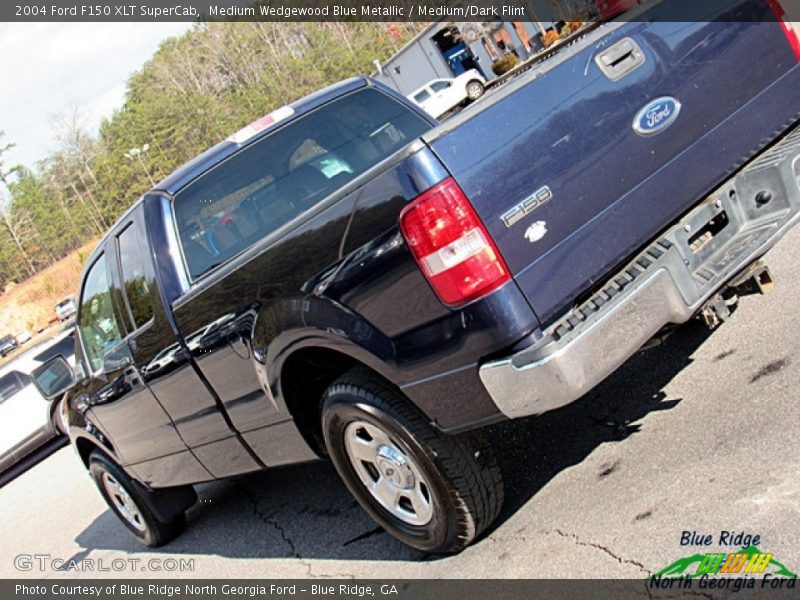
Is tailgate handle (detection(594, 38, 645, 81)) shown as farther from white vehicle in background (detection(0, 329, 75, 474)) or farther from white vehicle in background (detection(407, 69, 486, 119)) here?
white vehicle in background (detection(407, 69, 486, 119))

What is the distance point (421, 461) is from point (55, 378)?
11.9ft

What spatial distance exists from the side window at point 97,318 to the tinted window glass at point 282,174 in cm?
105

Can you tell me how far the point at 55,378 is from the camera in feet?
19.4

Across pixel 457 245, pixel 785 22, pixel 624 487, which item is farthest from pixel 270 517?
pixel 785 22

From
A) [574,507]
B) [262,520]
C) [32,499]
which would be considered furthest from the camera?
[32,499]

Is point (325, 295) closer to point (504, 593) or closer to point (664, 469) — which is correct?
point (504, 593)

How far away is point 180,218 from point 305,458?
4.79 feet

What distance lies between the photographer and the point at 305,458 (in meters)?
4.07

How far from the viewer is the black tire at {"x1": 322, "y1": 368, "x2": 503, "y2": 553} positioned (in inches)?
129

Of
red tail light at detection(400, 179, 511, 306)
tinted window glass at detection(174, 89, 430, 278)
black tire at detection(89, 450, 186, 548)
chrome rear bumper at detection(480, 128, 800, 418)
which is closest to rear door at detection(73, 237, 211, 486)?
black tire at detection(89, 450, 186, 548)

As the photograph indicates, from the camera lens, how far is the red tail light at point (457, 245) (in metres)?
2.82

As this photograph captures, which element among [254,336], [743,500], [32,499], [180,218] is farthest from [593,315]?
[32,499]

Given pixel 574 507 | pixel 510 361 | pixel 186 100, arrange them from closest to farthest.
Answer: pixel 510 361, pixel 574 507, pixel 186 100

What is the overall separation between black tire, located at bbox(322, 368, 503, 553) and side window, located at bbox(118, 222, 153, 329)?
154cm
